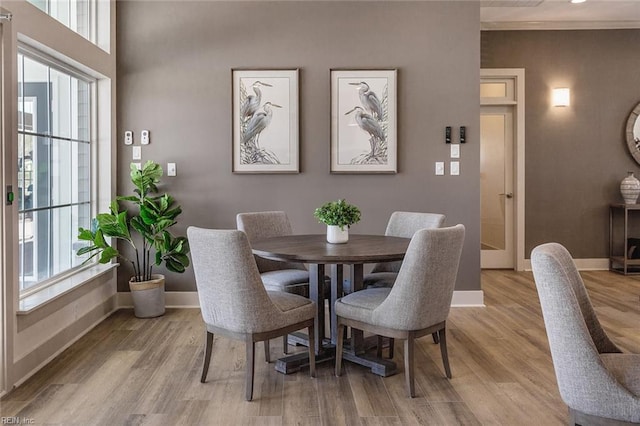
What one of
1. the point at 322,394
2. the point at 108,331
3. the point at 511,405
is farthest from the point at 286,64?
the point at 511,405

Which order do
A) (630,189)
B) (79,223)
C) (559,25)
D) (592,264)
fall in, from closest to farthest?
1. (79,223)
2. (630,189)
3. (559,25)
4. (592,264)

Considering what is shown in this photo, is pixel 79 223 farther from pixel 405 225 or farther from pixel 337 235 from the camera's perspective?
pixel 405 225

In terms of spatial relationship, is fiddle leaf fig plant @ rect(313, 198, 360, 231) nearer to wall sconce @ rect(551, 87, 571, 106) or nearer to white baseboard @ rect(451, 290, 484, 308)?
white baseboard @ rect(451, 290, 484, 308)

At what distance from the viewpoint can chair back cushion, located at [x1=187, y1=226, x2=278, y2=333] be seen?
93.6 inches

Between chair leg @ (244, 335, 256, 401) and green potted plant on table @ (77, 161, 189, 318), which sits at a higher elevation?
green potted plant on table @ (77, 161, 189, 318)

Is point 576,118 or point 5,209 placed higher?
point 576,118

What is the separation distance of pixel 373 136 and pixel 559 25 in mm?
3361

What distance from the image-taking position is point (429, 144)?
4.41m

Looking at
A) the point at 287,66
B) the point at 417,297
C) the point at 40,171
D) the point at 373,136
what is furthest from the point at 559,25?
the point at 40,171

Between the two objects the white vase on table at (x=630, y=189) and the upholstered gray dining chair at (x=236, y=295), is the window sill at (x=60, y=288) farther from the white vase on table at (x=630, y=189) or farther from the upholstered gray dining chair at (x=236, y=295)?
the white vase on table at (x=630, y=189)

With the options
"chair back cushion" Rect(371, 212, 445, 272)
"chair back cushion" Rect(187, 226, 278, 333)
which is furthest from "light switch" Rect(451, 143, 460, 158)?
"chair back cushion" Rect(187, 226, 278, 333)

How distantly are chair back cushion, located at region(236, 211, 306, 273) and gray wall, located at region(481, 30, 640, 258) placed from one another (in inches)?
147

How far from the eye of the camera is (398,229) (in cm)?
370

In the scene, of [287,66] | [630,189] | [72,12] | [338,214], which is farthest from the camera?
[630,189]
